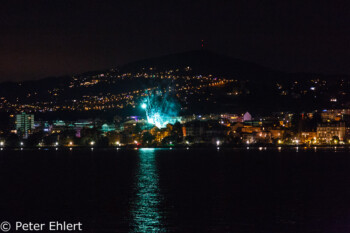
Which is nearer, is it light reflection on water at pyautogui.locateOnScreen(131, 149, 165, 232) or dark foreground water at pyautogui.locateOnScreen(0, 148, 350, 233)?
light reflection on water at pyautogui.locateOnScreen(131, 149, 165, 232)

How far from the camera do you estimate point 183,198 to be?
2344cm

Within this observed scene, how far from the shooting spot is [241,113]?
334ft

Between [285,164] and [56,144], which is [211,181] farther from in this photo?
[56,144]

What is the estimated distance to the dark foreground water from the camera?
18.0m

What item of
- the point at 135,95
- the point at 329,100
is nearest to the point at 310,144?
the point at 329,100

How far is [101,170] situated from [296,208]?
63.2 feet
